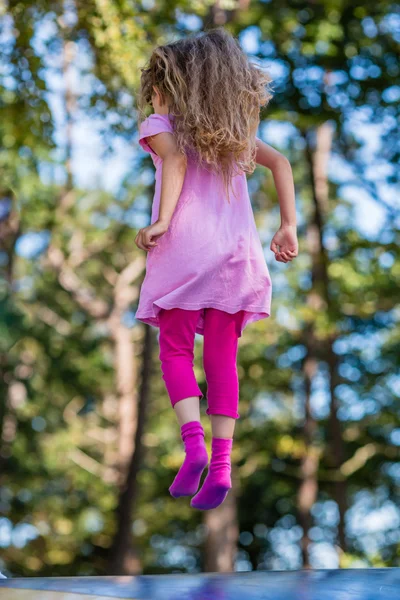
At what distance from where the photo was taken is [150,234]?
2.50 metres

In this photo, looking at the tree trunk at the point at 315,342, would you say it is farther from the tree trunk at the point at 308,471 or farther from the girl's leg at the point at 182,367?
the girl's leg at the point at 182,367

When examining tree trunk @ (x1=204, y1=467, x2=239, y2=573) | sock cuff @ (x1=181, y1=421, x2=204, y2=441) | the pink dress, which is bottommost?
tree trunk @ (x1=204, y1=467, x2=239, y2=573)

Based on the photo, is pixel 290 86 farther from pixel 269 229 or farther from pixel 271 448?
pixel 271 448

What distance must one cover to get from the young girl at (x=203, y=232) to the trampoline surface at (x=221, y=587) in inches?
17.4

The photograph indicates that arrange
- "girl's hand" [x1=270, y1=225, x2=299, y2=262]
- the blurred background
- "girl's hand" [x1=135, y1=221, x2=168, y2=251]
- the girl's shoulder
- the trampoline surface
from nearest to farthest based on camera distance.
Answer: the trampoline surface
"girl's hand" [x1=135, y1=221, x2=168, y2=251]
the girl's shoulder
"girl's hand" [x1=270, y1=225, x2=299, y2=262]
the blurred background

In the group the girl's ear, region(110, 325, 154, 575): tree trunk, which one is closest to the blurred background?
region(110, 325, 154, 575): tree trunk

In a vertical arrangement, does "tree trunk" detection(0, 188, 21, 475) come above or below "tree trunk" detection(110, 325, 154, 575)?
above

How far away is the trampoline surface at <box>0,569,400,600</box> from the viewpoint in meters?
1.79

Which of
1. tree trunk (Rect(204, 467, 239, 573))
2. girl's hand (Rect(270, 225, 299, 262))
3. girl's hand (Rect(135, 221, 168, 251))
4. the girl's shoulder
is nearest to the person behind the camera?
girl's hand (Rect(135, 221, 168, 251))

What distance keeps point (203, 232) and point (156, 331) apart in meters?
8.79

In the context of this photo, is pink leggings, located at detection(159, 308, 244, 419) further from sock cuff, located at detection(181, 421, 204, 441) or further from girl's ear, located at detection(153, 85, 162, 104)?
girl's ear, located at detection(153, 85, 162, 104)

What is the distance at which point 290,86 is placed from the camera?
9.88 meters

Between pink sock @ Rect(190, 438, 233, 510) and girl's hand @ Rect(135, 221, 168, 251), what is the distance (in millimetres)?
639

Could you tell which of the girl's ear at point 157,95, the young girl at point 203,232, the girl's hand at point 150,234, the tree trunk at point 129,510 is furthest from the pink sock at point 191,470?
the tree trunk at point 129,510
